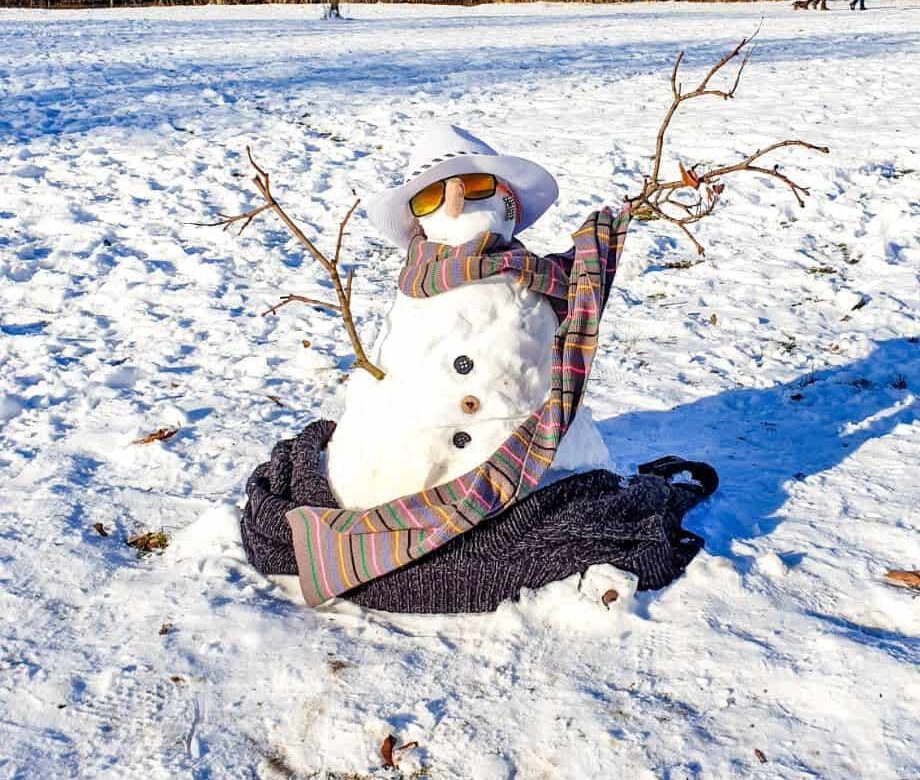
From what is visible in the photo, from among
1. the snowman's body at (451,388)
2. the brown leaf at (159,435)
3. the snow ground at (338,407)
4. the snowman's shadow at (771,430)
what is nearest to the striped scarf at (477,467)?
the snowman's body at (451,388)

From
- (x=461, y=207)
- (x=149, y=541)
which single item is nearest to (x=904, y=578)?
(x=461, y=207)

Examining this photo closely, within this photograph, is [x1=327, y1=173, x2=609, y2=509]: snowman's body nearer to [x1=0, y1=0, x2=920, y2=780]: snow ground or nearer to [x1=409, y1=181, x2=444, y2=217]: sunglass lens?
[x1=409, y1=181, x2=444, y2=217]: sunglass lens

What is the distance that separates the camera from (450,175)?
9.76 feet

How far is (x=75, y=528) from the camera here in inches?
131

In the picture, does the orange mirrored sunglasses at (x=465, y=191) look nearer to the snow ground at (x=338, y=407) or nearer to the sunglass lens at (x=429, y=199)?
the sunglass lens at (x=429, y=199)

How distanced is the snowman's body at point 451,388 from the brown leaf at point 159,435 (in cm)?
131

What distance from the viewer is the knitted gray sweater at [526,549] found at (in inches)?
111

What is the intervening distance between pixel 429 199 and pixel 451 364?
534mm

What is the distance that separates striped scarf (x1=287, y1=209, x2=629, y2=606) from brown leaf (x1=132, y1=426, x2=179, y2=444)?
1.31 metres

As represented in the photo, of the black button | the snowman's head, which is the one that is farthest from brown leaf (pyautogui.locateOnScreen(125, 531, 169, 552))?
the snowman's head

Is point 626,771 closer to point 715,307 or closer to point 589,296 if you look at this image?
point 589,296

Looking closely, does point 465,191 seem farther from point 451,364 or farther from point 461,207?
point 451,364

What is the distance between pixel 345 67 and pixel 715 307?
7.53 metres

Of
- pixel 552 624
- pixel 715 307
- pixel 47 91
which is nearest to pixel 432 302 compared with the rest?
pixel 552 624
